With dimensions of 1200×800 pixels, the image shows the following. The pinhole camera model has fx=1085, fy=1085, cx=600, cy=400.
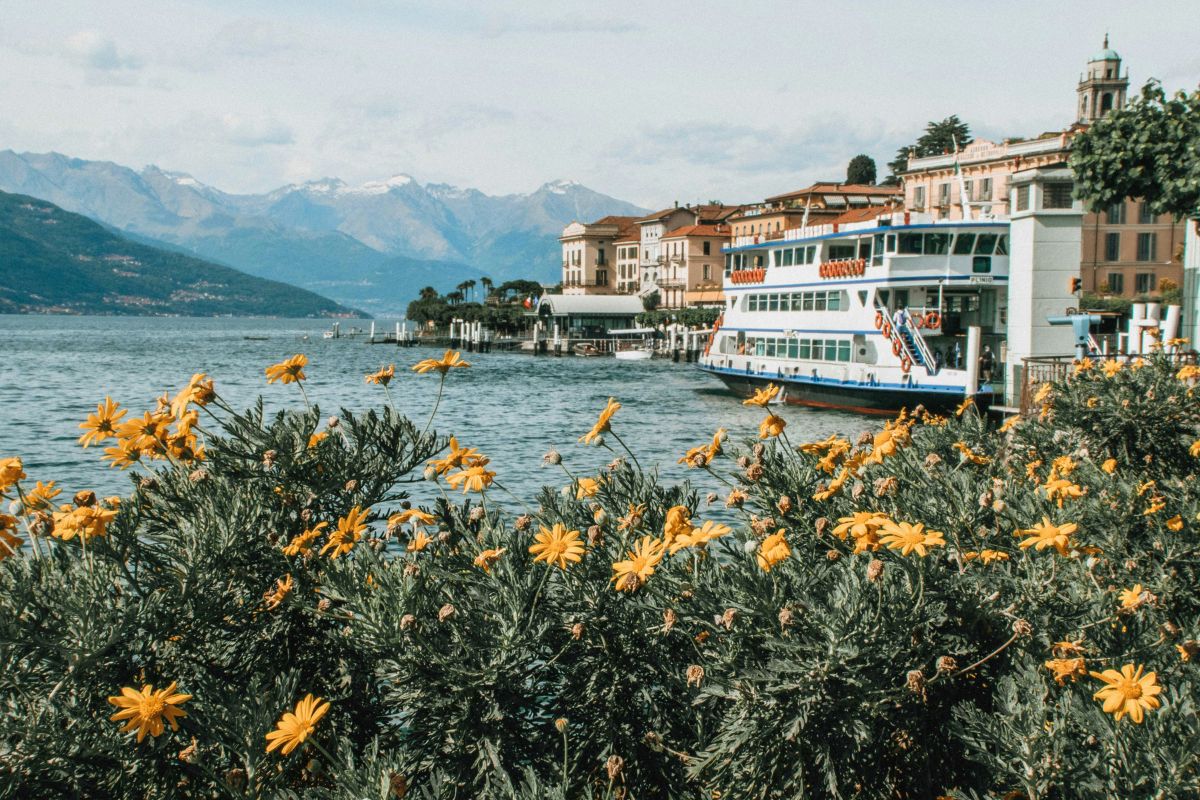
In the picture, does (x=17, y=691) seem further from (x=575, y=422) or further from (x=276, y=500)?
(x=575, y=422)

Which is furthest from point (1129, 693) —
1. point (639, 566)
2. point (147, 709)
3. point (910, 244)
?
point (910, 244)

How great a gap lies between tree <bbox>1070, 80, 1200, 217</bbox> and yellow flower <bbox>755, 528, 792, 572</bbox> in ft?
53.0

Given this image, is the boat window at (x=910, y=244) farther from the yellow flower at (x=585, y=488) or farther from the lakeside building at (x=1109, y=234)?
the yellow flower at (x=585, y=488)

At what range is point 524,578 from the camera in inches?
165

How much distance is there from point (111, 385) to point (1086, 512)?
57.4 m

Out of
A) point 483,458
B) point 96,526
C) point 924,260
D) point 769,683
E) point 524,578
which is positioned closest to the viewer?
point 769,683

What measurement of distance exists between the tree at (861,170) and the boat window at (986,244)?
228ft

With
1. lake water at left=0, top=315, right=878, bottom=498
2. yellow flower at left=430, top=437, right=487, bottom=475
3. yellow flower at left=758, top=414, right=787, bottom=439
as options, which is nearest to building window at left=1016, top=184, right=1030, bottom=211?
lake water at left=0, top=315, right=878, bottom=498

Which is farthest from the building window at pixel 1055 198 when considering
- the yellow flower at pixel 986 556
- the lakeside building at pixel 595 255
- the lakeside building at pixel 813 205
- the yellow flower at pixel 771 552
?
the lakeside building at pixel 595 255

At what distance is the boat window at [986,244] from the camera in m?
37.3

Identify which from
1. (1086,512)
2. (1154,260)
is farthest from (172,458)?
(1154,260)

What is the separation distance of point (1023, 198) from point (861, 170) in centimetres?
8455

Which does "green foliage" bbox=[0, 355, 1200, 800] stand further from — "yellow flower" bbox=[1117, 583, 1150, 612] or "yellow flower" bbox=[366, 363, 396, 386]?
"yellow flower" bbox=[366, 363, 396, 386]

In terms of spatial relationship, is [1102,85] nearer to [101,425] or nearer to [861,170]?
[861,170]
